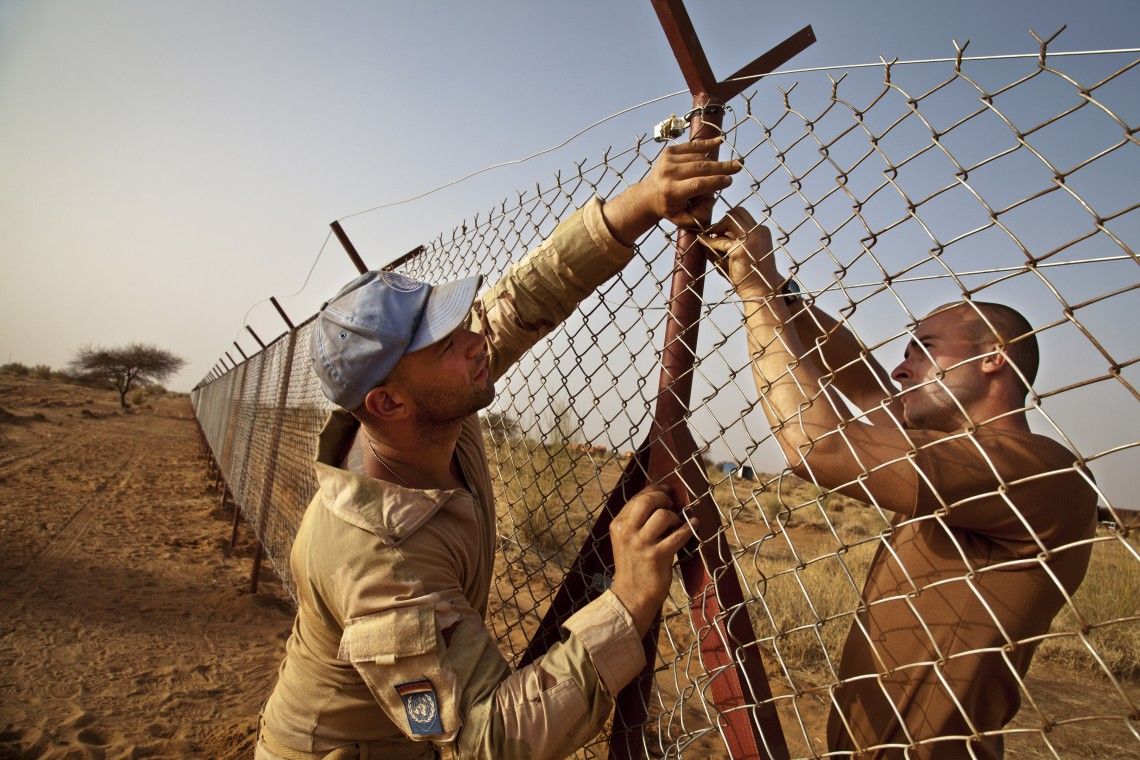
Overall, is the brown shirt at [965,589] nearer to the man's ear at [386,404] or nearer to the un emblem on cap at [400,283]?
the man's ear at [386,404]

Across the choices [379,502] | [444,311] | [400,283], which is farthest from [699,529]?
[400,283]

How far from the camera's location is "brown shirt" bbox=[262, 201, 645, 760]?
140 centimetres

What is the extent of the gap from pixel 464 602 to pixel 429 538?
0.65ft

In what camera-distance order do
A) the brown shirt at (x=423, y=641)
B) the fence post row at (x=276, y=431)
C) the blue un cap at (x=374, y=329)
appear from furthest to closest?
the fence post row at (x=276, y=431) → the blue un cap at (x=374, y=329) → the brown shirt at (x=423, y=641)

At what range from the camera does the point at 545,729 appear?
1.35 metres

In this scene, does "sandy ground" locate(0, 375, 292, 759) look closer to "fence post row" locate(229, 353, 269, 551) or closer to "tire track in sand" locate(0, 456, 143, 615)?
"tire track in sand" locate(0, 456, 143, 615)

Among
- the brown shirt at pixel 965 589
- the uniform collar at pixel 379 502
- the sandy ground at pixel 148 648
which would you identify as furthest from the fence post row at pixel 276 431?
the brown shirt at pixel 965 589

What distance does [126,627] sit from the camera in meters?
5.83

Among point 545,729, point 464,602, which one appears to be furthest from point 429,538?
point 545,729

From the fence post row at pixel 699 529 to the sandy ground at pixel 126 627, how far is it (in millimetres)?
3412

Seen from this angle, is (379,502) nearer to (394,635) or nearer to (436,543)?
(436,543)

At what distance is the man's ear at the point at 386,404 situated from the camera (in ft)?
6.35

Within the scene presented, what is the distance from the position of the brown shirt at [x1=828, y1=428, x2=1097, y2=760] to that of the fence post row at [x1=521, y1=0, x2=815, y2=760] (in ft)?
0.74

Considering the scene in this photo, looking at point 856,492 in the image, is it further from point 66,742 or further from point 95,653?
point 95,653
